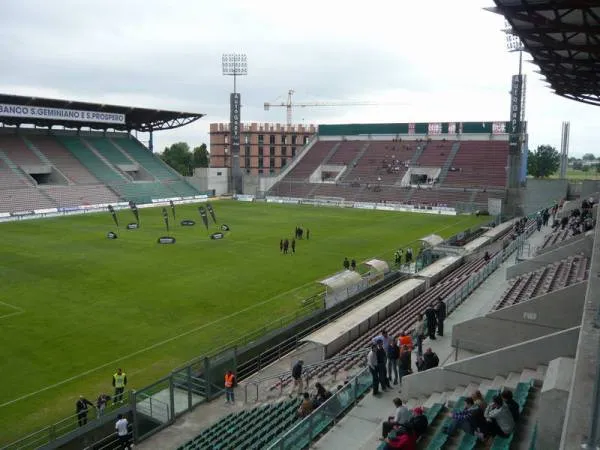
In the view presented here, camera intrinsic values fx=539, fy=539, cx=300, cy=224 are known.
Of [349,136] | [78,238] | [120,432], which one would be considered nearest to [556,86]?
[120,432]

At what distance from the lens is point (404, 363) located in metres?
12.4

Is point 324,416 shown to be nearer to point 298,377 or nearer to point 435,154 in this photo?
point 298,377

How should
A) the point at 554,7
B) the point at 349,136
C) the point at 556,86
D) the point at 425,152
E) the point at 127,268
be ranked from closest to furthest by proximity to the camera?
1. the point at 554,7
2. the point at 556,86
3. the point at 127,268
4. the point at 425,152
5. the point at 349,136

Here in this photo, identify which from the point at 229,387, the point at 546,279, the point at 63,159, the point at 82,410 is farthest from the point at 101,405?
the point at 63,159

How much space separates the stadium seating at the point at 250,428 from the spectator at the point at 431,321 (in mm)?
4756

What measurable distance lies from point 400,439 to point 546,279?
1208cm

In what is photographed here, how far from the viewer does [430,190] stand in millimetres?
68938

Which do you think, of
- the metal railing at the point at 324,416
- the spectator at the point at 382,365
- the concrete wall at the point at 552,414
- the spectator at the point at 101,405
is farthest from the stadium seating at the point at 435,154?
the concrete wall at the point at 552,414

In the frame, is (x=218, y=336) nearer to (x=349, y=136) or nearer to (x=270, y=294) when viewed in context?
(x=270, y=294)

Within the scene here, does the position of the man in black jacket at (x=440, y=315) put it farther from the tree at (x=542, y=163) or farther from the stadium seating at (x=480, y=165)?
the tree at (x=542, y=163)

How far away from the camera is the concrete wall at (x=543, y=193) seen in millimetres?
54000

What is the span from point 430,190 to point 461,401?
61.2 meters

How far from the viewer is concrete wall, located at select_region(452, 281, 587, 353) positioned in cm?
1369

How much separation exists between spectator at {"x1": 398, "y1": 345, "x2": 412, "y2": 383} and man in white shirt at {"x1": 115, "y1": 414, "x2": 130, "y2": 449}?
6.39 m
